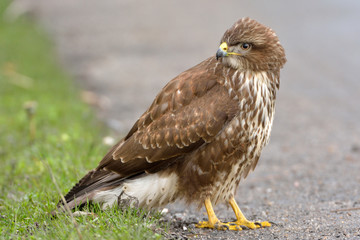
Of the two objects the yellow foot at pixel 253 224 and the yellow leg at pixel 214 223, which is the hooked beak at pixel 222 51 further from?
the yellow foot at pixel 253 224

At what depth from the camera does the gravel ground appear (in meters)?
6.41

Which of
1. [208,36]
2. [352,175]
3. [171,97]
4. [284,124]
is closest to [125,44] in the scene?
[208,36]

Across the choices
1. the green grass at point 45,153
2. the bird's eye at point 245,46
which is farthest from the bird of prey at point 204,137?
the green grass at point 45,153

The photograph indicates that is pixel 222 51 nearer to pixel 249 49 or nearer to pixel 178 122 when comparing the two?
pixel 249 49

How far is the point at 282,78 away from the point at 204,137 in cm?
730

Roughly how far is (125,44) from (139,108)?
17.6 ft

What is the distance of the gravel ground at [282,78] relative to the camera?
641 cm

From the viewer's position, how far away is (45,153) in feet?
25.1

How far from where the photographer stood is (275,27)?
15.8 metres

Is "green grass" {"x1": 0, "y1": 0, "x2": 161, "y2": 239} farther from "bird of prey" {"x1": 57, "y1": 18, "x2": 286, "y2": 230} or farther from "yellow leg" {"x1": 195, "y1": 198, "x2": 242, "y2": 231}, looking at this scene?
"yellow leg" {"x1": 195, "y1": 198, "x2": 242, "y2": 231}

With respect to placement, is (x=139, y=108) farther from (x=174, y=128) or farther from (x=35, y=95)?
(x=174, y=128)

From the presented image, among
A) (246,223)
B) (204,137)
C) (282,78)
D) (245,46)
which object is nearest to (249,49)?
(245,46)

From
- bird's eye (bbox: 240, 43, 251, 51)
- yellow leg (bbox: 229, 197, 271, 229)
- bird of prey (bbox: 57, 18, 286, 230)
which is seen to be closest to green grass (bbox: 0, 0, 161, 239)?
bird of prey (bbox: 57, 18, 286, 230)

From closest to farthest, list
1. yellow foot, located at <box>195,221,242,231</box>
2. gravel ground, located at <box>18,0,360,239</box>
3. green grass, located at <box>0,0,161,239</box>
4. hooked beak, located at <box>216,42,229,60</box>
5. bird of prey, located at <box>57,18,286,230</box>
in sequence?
1. green grass, located at <box>0,0,161,239</box>
2. bird of prey, located at <box>57,18,286,230</box>
3. hooked beak, located at <box>216,42,229,60</box>
4. yellow foot, located at <box>195,221,242,231</box>
5. gravel ground, located at <box>18,0,360,239</box>
